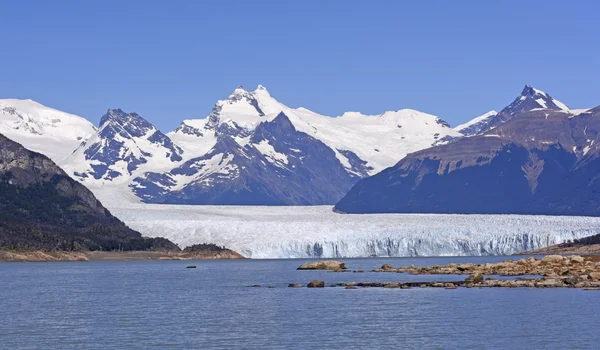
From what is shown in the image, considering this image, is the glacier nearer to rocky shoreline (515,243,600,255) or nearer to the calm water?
rocky shoreline (515,243,600,255)

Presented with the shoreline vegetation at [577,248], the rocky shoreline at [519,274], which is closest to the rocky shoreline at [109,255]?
the rocky shoreline at [519,274]

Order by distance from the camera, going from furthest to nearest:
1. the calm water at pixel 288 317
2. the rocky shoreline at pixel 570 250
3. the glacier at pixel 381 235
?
the glacier at pixel 381 235, the rocky shoreline at pixel 570 250, the calm water at pixel 288 317

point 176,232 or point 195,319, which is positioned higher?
point 176,232

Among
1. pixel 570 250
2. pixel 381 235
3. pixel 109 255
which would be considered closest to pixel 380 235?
pixel 381 235

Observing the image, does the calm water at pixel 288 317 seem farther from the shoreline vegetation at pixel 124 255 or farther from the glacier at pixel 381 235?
the glacier at pixel 381 235

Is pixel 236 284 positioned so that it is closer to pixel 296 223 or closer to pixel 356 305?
pixel 356 305

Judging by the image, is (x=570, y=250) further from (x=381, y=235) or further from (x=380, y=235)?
(x=380, y=235)

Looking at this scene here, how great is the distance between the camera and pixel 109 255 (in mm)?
183375

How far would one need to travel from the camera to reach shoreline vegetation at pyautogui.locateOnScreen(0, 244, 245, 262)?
174 meters

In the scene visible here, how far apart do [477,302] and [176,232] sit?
118975mm

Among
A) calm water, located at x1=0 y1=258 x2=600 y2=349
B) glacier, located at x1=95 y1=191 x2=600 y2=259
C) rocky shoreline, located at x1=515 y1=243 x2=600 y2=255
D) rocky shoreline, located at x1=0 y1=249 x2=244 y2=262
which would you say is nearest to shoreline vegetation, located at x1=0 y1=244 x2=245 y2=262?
rocky shoreline, located at x1=0 y1=249 x2=244 y2=262

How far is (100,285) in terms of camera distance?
104 metres

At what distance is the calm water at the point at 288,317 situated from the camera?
187 ft

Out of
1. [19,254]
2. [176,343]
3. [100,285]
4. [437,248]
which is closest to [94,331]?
[176,343]
